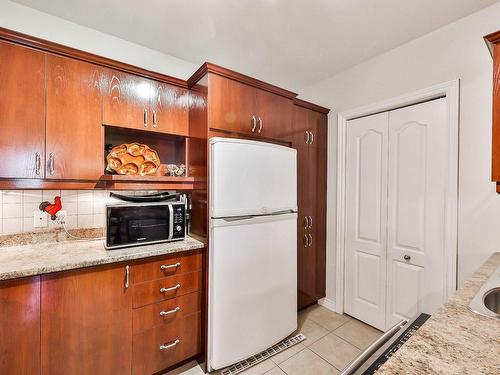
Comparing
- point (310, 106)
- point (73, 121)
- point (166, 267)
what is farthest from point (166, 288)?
point (310, 106)

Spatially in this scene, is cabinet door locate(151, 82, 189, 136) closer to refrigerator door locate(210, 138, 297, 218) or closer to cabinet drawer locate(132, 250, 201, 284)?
refrigerator door locate(210, 138, 297, 218)

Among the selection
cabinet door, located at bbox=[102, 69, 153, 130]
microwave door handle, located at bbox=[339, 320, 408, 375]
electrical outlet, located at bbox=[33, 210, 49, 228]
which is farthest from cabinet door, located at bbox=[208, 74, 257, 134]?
microwave door handle, located at bbox=[339, 320, 408, 375]

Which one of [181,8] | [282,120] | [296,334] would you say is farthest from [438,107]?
[296,334]

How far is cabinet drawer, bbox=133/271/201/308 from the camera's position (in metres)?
1.59

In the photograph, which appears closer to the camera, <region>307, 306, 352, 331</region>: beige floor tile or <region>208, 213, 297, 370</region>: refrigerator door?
<region>208, 213, 297, 370</region>: refrigerator door

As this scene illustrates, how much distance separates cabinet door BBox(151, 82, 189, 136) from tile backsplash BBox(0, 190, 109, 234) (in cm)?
74

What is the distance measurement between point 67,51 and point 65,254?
1318 mm

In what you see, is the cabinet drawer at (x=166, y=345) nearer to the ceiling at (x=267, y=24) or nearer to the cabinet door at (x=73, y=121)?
the cabinet door at (x=73, y=121)

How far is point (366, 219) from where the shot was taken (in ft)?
7.75

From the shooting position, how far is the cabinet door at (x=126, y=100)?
175 cm

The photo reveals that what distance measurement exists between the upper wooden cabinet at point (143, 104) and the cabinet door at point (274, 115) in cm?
63

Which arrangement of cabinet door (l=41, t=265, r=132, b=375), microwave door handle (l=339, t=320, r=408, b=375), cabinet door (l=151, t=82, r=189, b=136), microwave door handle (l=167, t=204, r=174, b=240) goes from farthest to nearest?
cabinet door (l=151, t=82, r=189, b=136)
microwave door handle (l=167, t=204, r=174, b=240)
cabinet door (l=41, t=265, r=132, b=375)
microwave door handle (l=339, t=320, r=408, b=375)

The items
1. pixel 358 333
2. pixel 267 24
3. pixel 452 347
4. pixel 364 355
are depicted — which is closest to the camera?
pixel 452 347

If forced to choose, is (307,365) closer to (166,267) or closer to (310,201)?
(166,267)
